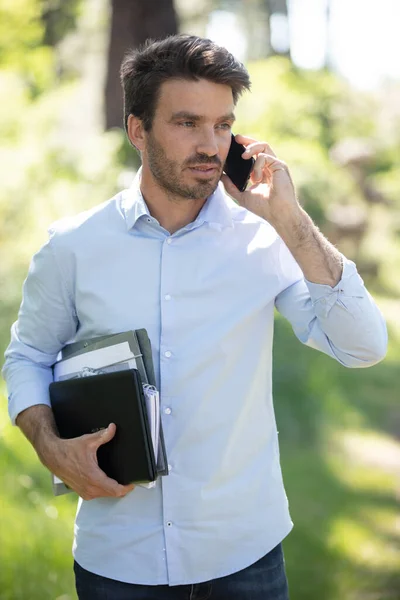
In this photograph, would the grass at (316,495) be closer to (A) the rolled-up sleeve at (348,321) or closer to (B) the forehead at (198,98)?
(A) the rolled-up sleeve at (348,321)

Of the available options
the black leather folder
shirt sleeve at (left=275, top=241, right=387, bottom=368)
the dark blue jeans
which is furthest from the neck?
the dark blue jeans

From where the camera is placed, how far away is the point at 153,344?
2.26 m

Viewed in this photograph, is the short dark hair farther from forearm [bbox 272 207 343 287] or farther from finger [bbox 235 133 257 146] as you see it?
forearm [bbox 272 207 343 287]

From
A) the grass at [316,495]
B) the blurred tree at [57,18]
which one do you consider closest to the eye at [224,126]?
the grass at [316,495]

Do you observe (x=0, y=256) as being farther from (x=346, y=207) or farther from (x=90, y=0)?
(x=346, y=207)

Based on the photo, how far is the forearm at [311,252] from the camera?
85.1 inches

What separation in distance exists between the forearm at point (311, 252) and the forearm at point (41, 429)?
0.75 metres

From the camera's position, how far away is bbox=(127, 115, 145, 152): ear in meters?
2.49

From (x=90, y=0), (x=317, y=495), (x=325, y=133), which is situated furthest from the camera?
(x=325, y=133)

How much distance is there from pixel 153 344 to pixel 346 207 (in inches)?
323

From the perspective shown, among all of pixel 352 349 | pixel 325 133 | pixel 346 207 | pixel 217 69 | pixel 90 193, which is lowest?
pixel 346 207

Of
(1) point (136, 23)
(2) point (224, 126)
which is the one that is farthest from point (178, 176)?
(1) point (136, 23)

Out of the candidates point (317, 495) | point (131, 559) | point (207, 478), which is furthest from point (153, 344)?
point (317, 495)

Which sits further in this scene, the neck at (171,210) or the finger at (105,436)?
the neck at (171,210)
